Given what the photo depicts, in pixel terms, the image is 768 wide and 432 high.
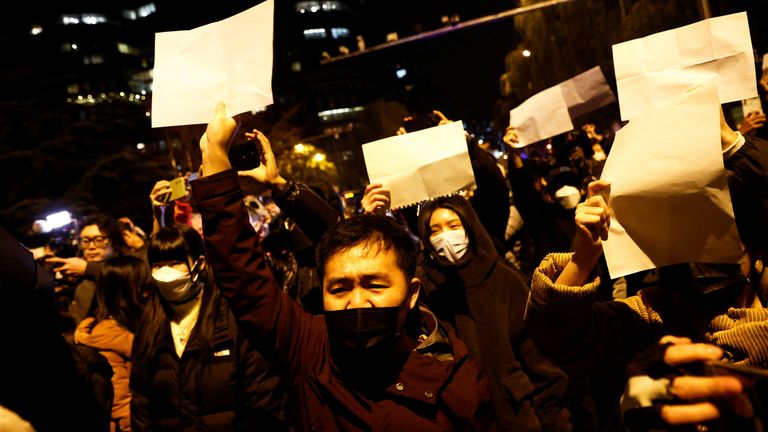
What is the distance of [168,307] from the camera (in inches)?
127

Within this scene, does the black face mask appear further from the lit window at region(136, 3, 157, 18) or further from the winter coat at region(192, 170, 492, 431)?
the lit window at region(136, 3, 157, 18)

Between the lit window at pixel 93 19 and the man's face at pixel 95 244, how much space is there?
8482 centimetres

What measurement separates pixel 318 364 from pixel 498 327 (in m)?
1.42

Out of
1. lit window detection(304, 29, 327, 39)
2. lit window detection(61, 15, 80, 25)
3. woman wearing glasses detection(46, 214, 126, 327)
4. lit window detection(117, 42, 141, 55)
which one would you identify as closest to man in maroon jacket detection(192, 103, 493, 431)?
woman wearing glasses detection(46, 214, 126, 327)

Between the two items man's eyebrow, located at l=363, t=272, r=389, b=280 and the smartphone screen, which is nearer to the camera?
man's eyebrow, located at l=363, t=272, r=389, b=280

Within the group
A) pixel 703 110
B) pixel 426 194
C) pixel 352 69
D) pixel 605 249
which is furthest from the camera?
pixel 352 69

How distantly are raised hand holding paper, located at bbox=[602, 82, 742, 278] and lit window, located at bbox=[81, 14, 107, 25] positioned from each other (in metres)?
89.9

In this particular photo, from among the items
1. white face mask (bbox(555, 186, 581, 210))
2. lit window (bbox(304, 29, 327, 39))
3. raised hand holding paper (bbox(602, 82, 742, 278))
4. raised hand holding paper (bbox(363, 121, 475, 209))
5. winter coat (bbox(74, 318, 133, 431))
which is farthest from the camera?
lit window (bbox(304, 29, 327, 39))

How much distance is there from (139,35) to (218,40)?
95949 millimetres

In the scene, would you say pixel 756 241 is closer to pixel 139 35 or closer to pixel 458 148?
pixel 458 148

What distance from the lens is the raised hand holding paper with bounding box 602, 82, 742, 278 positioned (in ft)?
4.37

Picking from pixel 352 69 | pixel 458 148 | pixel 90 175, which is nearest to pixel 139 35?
pixel 352 69

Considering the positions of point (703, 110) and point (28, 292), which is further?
point (28, 292)

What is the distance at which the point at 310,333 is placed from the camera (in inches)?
81.0
